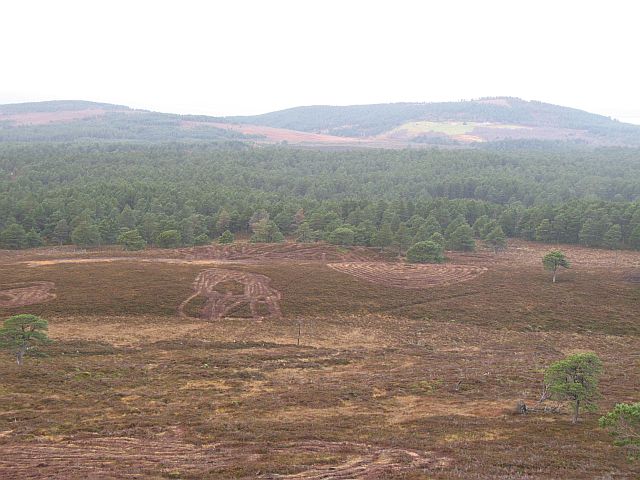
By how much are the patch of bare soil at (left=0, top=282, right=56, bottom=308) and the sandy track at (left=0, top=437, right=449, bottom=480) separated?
44028 millimetres

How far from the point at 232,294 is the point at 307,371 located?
96.0ft

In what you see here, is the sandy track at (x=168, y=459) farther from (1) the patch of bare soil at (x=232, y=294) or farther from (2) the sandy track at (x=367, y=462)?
(1) the patch of bare soil at (x=232, y=294)

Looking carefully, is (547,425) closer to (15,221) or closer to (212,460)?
(212,460)

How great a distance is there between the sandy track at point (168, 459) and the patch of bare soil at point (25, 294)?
4403 centimetres

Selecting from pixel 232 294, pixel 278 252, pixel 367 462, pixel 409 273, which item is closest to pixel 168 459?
pixel 367 462

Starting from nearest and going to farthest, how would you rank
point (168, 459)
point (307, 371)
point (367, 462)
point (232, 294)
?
1. point (367, 462)
2. point (168, 459)
3. point (307, 371)
4. point (232, 294)


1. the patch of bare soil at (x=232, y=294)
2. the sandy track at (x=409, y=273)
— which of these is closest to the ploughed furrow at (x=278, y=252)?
the sandy track at (x=409, y=273)

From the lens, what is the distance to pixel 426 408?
127 feet

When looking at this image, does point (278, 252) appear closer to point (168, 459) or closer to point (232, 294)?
point (232, 294)

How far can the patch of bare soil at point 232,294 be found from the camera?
2758 inches

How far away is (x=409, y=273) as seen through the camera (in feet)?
301

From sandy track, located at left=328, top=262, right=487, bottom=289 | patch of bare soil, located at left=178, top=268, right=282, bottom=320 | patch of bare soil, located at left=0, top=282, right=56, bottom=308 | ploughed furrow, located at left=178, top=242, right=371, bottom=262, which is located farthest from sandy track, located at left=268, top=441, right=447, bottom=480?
ploughed furrow, located at left=178, top=242, right=371, bottom=262

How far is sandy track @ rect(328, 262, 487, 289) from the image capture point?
85.8 metres

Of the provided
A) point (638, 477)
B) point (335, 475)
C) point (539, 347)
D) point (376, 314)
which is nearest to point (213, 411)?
point (335, 475)
